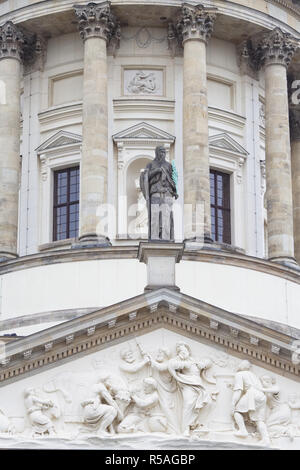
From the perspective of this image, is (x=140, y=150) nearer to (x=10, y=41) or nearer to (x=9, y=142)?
(x=9, y=142)

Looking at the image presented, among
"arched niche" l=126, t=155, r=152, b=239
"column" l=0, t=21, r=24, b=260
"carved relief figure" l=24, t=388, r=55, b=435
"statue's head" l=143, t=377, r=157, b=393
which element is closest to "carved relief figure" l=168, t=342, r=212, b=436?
"statue's head" l=143, t=377, r=157, b=393

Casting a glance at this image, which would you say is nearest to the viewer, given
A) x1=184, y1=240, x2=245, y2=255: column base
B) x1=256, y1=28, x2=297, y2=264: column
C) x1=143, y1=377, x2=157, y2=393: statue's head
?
x1=143, y1=377, x2=157, y2=393: statue's head

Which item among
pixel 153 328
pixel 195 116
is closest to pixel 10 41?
pixel 195 116

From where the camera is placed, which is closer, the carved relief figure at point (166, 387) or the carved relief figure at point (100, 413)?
the carved relief figure at point (100, 413)

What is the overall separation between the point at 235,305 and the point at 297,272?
321 centimetres

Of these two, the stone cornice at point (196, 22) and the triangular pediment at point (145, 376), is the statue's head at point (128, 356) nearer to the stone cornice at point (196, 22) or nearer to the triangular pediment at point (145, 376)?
the triangular pediment at point (145, 376)

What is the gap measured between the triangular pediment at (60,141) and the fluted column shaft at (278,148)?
6.19 meters

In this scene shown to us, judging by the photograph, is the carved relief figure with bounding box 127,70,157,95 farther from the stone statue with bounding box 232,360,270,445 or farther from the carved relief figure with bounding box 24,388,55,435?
the carved relief figure with bounding box 24,388,55,435

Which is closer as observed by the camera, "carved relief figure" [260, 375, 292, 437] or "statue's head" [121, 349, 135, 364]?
"carved relief figure" [260, 375, 292, 437]

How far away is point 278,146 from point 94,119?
20.1 ft

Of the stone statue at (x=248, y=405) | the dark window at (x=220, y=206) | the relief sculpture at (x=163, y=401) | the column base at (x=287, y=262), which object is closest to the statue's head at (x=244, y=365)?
the relief sculpture at (x=163, y=401)

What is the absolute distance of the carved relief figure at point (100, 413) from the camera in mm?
35094

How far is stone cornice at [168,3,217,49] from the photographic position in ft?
158

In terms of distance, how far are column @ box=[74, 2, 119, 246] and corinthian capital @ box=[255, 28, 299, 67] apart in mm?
4892
